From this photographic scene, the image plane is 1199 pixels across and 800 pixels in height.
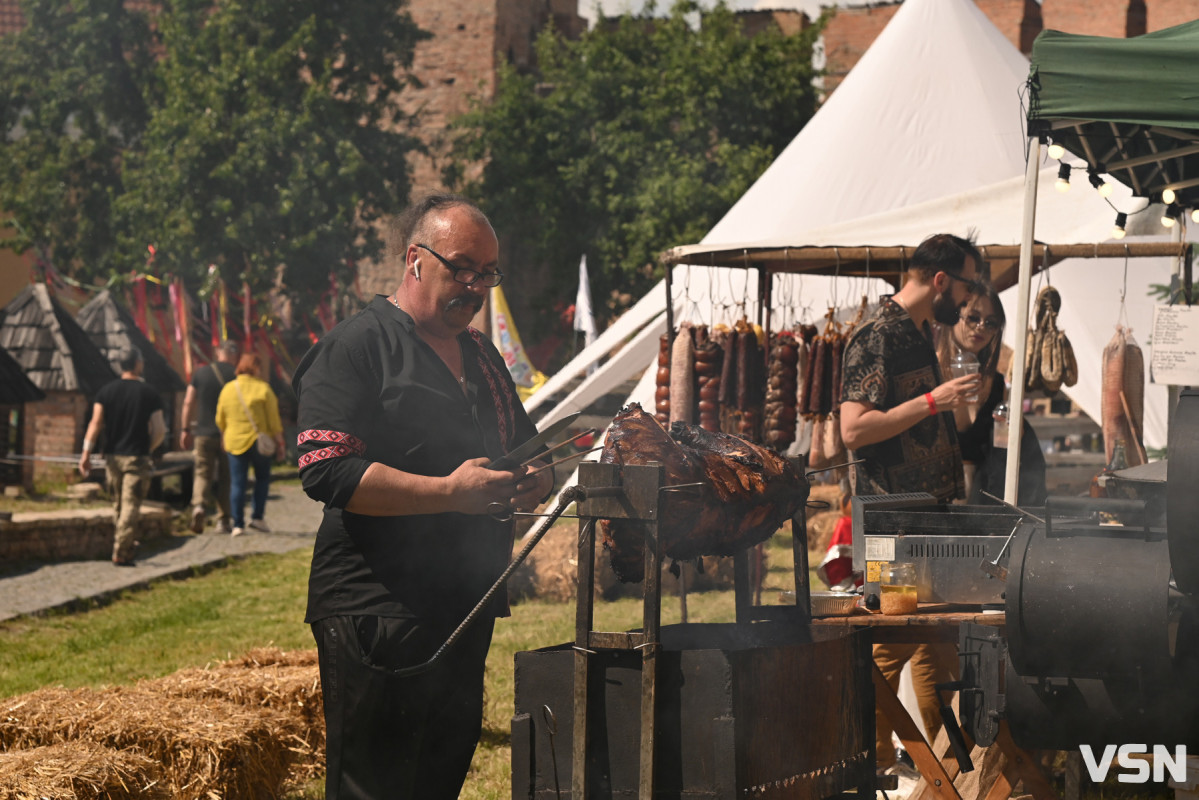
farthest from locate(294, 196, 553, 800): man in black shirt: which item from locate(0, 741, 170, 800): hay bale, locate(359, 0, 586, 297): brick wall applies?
locate(359, 0, 586, 297): brick wall

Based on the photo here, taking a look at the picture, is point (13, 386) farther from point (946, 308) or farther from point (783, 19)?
point (783, 19)

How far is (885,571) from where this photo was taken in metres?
3.58

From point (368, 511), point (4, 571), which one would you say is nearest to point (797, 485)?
point (368, 511)

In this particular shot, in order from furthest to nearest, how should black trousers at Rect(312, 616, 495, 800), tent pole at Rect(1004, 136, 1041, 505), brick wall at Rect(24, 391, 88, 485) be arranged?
brick wall at Rect(24, 391, 88, 485) < tent pole at Rect(1004, 136, 1041, 505) < black trousers at Rect(312, 616, 495, 800)

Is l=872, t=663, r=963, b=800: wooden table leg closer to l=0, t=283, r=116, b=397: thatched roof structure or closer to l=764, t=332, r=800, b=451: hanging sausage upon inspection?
l=764, t=332, r=800, b=451: hanging sausage

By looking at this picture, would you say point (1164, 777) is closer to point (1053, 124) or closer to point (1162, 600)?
point (1162, 600)

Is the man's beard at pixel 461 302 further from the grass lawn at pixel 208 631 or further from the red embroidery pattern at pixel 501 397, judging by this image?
the grass lawn at pixel 208 631

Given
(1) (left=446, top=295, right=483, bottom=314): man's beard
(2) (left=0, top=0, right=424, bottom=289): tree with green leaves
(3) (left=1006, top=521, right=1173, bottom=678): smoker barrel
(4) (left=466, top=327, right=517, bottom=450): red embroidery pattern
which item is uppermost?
→ (2) (left=0, top=0, right=424, bottom=289): tree with green leaves

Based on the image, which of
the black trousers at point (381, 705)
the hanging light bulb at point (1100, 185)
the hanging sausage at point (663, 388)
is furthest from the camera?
the hanging sausage at point (663, 388)

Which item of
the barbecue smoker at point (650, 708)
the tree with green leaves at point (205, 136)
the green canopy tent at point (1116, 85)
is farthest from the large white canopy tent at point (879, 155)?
the tree with green leaves at point (205, 136)

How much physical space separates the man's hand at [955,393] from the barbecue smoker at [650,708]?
1399mm

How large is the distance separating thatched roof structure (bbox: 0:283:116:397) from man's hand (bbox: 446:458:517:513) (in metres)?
16.9

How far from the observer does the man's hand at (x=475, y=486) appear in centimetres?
259

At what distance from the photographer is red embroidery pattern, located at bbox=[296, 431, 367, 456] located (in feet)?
8.57
